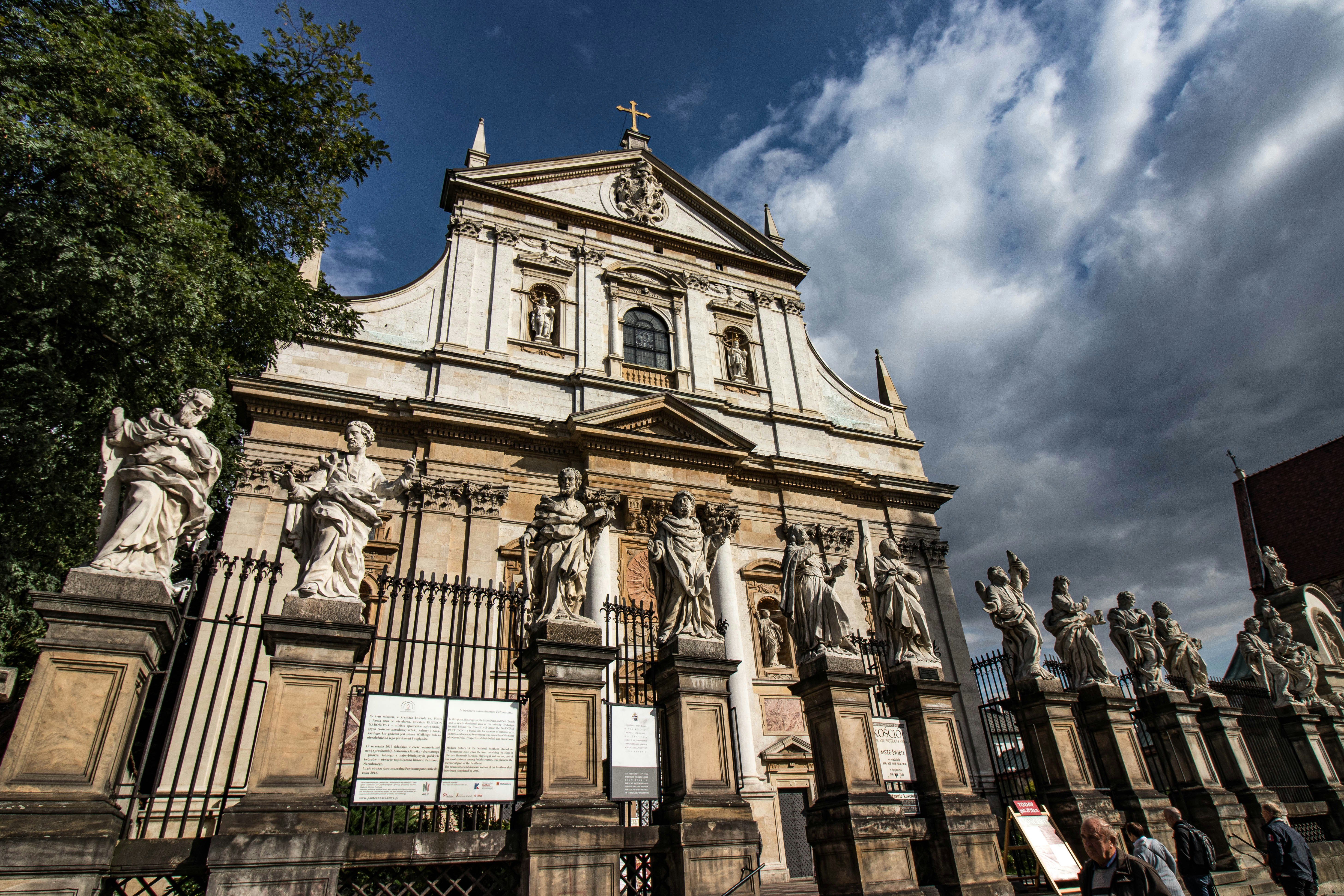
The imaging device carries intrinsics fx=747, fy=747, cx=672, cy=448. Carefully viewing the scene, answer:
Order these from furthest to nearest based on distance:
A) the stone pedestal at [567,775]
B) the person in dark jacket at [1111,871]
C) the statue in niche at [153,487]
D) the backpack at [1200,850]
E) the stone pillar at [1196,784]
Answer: the stone pillar at [1196,784], the backpack at [1200,850], the stone pedestal at [567,775], the statue in niche at [153,487], the person in dark jacket at [1111,871]

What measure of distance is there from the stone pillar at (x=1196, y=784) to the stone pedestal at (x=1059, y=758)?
2.18m

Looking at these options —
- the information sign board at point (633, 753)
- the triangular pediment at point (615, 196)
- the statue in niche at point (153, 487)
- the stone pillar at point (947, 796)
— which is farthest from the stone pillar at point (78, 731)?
the triangular pediment at point (615, 196)

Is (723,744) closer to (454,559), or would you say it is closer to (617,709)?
(617,709)

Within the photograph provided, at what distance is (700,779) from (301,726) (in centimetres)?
359

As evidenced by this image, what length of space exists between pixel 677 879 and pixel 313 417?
485 inches

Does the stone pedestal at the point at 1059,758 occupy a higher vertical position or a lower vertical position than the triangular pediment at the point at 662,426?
lower

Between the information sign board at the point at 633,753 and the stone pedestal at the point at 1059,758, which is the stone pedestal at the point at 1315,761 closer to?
the stone pedestal at the point at 1059,758

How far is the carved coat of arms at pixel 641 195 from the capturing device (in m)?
→ 22.5

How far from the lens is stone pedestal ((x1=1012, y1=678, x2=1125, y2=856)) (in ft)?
31.7

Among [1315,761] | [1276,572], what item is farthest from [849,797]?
[1276,572]

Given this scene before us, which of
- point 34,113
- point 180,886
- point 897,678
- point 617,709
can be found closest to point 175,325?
point 34,113

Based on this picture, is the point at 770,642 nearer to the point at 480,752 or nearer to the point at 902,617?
the point at 902,617

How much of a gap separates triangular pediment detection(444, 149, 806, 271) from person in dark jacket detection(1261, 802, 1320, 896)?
62.5 feet

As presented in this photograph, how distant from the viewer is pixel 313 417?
1541cm
